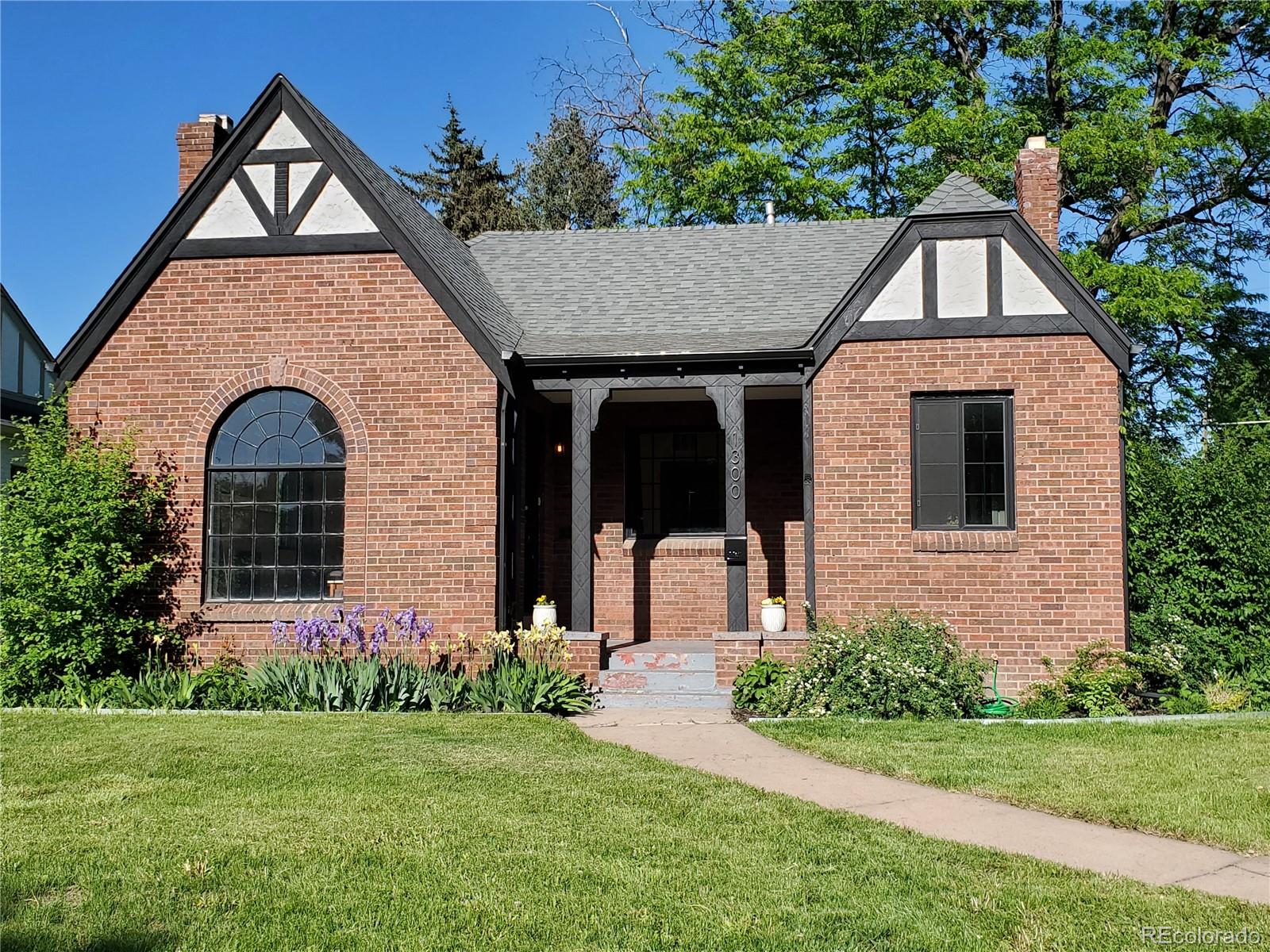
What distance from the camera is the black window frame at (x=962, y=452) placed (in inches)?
454

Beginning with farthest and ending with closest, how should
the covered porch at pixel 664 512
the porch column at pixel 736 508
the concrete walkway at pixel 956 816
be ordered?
the covered porch at pixel 664 512 → the porch column at pixel 736 508 → the concrete walkway at pixel 956 816

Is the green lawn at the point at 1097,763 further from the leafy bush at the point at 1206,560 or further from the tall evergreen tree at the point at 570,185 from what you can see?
the tall evergreen tree at the point at 570,185

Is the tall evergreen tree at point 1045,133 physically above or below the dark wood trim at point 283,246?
above

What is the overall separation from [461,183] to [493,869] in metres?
36.2

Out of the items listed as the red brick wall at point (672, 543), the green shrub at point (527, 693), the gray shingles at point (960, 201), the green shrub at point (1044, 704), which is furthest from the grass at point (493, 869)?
the gray shingles at point (960, 201)

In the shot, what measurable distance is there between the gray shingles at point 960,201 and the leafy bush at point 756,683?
5327 mm

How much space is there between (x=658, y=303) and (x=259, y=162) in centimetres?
517

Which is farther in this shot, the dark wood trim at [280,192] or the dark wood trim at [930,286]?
the dark wood trim at [280,192]

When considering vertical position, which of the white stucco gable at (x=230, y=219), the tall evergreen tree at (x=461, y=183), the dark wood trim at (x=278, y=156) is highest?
the tall evergreen tree at (x=461, y=183)

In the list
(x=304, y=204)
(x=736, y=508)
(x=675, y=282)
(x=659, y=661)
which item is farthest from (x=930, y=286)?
(x=304, y=204)

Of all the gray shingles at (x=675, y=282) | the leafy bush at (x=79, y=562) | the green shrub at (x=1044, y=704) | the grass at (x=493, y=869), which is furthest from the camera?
the gray shingles at (x=675, y=282)

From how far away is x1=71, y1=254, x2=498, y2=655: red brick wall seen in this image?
1163cm

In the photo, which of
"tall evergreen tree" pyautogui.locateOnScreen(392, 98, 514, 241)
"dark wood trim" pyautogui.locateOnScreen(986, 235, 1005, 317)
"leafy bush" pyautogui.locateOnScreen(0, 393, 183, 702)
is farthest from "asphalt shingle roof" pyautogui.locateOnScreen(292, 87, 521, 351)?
"tall evergreen tree" pyautogui.locateOnScreen(392, 98, 514, 241)

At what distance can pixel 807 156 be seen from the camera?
24031mm
